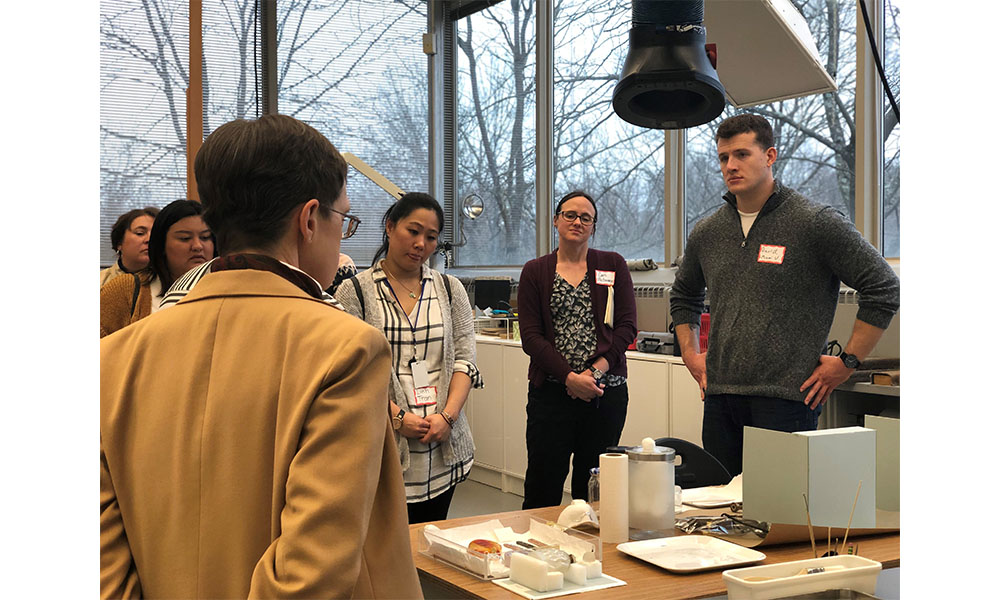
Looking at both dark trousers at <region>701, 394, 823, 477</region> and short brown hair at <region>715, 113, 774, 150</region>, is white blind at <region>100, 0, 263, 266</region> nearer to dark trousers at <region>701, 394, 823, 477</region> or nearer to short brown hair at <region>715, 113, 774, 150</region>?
short brown hair at <region>715, 113, 774, 150</region>

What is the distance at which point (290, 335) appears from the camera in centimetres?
102

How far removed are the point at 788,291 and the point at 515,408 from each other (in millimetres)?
3055

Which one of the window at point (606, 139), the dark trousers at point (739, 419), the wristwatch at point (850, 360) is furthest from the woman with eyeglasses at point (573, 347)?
the window at point (606, 139)

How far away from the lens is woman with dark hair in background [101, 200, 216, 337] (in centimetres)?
266

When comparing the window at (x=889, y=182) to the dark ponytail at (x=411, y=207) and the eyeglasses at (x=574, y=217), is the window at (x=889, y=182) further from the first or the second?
the dark ponytail at (x=411, y=207)

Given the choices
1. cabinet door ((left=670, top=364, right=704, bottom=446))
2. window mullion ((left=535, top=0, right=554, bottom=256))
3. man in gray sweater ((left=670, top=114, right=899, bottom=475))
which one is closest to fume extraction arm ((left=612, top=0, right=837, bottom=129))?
man in gray sweater ((left=670, top=114, right=899, bottom=475))

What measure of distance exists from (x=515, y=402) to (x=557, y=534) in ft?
12.9

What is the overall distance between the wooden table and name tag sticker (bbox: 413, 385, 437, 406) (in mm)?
944

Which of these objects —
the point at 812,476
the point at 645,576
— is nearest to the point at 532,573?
the point at 645,576

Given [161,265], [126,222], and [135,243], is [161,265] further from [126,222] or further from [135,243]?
[126,222]

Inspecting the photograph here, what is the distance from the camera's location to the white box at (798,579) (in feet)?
4.49

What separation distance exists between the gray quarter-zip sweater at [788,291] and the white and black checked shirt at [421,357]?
0.92 metres
